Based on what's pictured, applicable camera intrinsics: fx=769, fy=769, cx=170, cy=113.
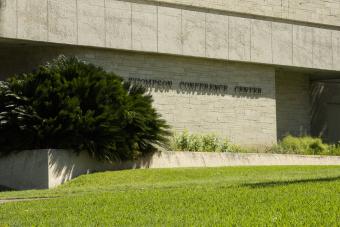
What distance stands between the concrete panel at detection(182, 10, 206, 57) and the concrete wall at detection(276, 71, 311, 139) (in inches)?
254

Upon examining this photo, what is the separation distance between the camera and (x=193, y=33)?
3036cm

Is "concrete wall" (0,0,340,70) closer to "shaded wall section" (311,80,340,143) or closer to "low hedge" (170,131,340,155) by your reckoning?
"shaded wall section" (311,80,340,143)

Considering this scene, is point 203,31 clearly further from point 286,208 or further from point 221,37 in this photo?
point 286,208

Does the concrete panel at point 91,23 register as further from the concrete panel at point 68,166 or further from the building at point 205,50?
the concrete panel at point 68,166

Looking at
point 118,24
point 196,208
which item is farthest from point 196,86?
point 196,208

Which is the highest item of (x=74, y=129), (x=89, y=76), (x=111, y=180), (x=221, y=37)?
(x=221, y=37)

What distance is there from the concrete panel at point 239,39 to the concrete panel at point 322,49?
4.12 metres

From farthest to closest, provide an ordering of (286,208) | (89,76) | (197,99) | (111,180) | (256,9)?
(256,9) → (197,99) → (89,76) → (111,180) → (286,208)

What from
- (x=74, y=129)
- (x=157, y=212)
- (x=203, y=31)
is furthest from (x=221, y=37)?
(x=157, y=212)

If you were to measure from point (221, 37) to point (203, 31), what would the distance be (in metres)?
0.96

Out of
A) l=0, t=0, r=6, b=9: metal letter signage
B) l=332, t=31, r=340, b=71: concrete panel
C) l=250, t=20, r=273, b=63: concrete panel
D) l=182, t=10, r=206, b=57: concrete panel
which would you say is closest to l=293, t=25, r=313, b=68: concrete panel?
l=332, t=31, r=340, b=71: concrete panel

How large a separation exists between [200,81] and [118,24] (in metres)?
4.48

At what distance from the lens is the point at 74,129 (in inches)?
906

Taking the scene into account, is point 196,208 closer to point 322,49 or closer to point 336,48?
point 322,49
